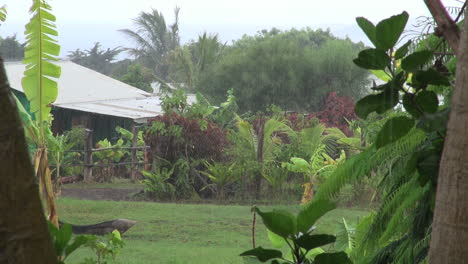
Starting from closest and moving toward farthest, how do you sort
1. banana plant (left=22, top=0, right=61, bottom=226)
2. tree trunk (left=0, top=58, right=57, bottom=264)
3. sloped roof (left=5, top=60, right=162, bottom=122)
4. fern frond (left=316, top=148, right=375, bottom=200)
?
tree trunk (left=0, top=58, right=57, bottom=264), fern frond (left=316, top=148, right=375, bottom=200), banana plant (left=22, top=0, right=61, bottom=226), sloped roof (left=5, top=60, right=162, bottom=122)

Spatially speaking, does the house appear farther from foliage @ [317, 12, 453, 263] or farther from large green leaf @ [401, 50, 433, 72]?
large green leaf @ [401, 50, 433, 72]

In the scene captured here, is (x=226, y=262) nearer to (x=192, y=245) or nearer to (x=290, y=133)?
(x=192, y=245)

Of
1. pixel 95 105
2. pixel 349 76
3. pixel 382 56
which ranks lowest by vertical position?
pixel 382 56

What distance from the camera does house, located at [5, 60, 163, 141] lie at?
11914 millimetres

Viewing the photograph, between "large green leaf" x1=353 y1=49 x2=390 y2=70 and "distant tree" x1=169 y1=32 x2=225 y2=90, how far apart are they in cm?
1694

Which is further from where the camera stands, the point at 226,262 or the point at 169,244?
the point at 169,244

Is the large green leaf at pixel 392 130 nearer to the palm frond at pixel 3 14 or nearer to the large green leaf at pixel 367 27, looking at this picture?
the large green leaf at pixel 367 27

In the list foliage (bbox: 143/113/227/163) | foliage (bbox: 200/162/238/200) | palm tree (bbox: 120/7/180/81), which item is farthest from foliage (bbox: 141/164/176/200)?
palm tree (bbox: 120/7/180/81)

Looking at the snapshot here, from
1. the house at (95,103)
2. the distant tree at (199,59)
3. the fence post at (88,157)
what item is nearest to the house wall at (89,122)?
the house at (95,103)

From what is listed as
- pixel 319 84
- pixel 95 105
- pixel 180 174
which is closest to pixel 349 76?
pixel 319 84

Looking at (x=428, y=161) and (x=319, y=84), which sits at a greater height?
(x=319, y=84)

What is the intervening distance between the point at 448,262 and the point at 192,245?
618 centimetres

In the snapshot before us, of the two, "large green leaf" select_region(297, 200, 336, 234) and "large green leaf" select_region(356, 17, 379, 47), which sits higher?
"large green leaf" select_region(356, 17, 379, 47)

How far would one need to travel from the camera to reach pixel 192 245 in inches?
261
